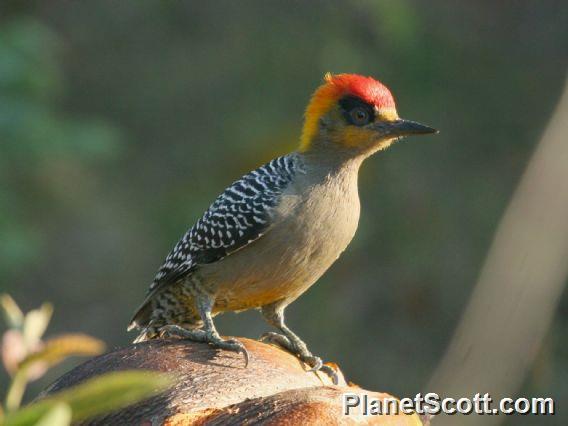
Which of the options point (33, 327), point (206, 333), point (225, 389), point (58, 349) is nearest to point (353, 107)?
point (206, 333)

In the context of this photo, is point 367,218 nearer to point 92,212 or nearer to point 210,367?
point 92,212

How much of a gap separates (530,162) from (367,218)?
1689mm

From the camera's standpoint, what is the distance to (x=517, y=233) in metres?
7.53

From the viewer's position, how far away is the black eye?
4.35m

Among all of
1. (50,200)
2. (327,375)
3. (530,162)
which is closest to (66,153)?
(50,200)

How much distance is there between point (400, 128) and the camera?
167 inches

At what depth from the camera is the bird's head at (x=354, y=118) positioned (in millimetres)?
4273

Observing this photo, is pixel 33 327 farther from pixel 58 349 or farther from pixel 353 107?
pixel 353 107

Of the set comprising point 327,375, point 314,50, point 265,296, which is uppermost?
point 314,50

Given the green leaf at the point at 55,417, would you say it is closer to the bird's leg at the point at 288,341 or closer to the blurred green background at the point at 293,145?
the bird's leg at the point at 288,341

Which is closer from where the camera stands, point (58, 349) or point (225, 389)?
point (58, 349)

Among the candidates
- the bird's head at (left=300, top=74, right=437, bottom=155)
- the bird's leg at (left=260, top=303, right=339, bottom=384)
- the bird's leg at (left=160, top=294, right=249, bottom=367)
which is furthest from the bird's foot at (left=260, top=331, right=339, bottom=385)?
the bird's head at (left=300, top=74, right=437, bottom=155)

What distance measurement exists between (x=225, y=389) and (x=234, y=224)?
1845mm

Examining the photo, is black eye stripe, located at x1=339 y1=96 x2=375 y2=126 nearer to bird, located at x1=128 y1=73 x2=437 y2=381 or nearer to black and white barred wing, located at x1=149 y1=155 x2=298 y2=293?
bird, located at x1=128 y1=73 x2=437 y2=381
